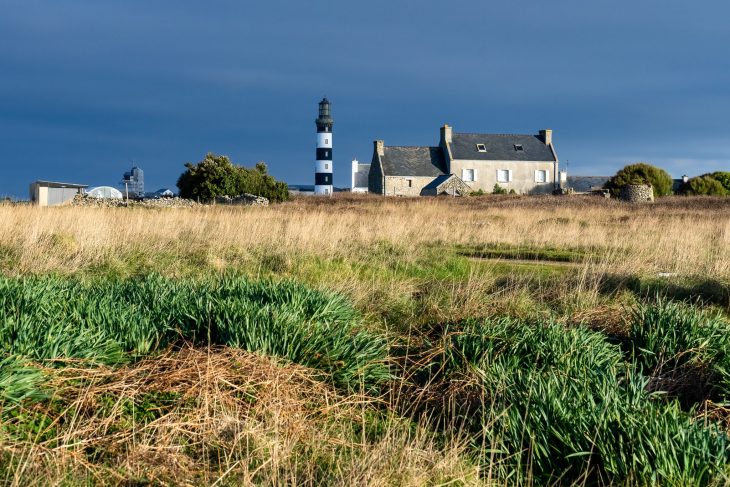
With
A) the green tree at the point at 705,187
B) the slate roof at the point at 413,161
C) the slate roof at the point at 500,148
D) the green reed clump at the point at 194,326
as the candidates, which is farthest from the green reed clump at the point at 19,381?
the slate roof at the point at 500,148

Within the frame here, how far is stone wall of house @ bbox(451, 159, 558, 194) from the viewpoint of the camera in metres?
67.4

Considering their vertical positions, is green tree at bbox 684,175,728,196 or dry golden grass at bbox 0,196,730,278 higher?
green tree at bbox 684,175,728,196

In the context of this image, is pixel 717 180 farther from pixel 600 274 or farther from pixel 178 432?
pixel 178 432

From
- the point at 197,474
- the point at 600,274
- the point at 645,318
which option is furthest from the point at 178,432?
the point at 600,274

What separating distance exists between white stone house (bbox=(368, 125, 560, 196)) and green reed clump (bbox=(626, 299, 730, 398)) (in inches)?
2373

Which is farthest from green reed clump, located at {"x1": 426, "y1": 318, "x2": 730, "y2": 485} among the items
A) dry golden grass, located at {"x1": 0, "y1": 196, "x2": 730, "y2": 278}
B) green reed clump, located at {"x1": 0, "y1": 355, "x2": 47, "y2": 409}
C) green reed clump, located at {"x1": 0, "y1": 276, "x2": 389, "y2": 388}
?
dry golden grass, located at {"x1": 0, "y1": 196, "x2": 730, "y2": 278}

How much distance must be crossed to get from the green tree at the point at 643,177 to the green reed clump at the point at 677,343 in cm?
4298

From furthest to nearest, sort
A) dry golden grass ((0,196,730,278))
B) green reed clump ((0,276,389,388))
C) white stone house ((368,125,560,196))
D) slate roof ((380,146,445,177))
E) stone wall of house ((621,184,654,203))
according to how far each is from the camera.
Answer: slate roof ((380,146,445,177)) < white stone house ((368,125,560,196)) < stone wall of house ((621,184,654,203)) < dry golden grass ((0,196,730,278)) < green reed clump ((0,276,389,388))

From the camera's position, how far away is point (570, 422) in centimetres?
387

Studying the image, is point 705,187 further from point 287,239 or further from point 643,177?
point 287,239

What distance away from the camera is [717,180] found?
4972cm

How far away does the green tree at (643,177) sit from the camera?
47344 mm

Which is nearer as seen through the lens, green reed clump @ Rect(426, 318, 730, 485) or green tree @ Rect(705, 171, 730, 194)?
green reed clump @ Rect(426, 318, 730, 485)

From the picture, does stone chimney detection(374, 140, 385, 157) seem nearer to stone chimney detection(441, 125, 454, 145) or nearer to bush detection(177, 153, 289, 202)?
stone chimney detection(441, 125, 454, 145)
